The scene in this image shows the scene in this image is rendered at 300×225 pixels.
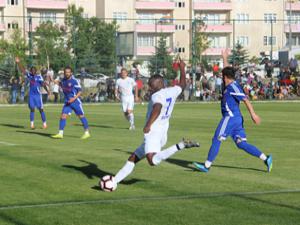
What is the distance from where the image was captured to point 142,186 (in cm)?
1256

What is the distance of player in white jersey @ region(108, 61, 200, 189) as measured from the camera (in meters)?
11.9

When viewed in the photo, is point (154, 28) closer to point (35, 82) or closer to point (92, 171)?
point (35, 82)

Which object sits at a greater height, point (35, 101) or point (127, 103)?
point (35, 101)

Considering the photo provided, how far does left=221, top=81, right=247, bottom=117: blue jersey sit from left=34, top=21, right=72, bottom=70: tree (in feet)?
125

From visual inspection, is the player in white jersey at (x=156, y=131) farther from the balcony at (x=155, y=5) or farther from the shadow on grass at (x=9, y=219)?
the balcony at (x=155, y=5)

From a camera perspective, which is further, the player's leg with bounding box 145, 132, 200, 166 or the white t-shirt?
the white t-shirt

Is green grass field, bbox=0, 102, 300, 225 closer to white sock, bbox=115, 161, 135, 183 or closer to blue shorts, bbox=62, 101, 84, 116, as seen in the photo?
white sock, bbox=115, 161, 135, 183

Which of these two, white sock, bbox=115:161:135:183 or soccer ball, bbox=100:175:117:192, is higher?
white sock, bbox=115:161:135:183

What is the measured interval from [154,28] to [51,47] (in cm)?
2766

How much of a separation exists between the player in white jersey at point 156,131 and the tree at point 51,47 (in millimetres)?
39766

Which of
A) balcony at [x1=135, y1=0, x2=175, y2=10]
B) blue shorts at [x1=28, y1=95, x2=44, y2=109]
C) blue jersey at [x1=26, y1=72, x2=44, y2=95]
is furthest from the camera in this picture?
balcony at [x1=135, y1=0, x2=175, y2=10]

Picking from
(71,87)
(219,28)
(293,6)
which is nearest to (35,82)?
(71,87)

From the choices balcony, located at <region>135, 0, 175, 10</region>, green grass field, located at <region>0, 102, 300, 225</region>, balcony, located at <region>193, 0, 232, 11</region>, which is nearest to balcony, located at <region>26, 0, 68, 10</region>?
balcony, located at <region>135, 0, 175, 10</region>

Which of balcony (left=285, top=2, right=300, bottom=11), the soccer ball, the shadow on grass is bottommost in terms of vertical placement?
the shadow on grass
